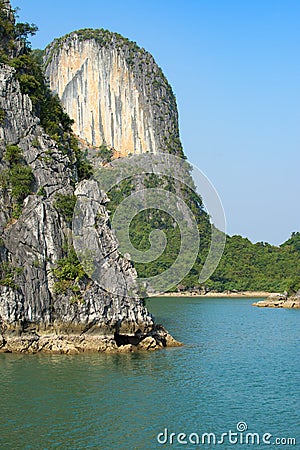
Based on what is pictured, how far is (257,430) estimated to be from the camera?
1723 cm

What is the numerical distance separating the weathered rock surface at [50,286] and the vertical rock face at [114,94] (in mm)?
63165

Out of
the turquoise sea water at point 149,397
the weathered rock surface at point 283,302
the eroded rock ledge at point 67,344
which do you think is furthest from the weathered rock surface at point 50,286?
the weathered rock surface at point 283,302

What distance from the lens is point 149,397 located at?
19875 millimetres

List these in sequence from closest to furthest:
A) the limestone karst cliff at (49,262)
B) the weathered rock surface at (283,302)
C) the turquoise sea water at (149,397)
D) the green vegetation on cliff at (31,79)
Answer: the turquoise sea water at (149,397) < the limestone karst cliff at (49,262) < the green vegetation on cliff at (31,79) < the weathered rock surface at (283,302)

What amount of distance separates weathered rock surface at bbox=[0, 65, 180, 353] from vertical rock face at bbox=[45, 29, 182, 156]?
63.2m

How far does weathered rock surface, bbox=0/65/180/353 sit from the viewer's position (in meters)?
26.8

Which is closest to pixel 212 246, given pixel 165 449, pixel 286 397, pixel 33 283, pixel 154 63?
pixel 154 63

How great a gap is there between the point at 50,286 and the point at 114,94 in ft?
234

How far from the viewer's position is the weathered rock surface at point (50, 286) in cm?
2683

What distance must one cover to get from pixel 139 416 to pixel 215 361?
8686 millimetres
